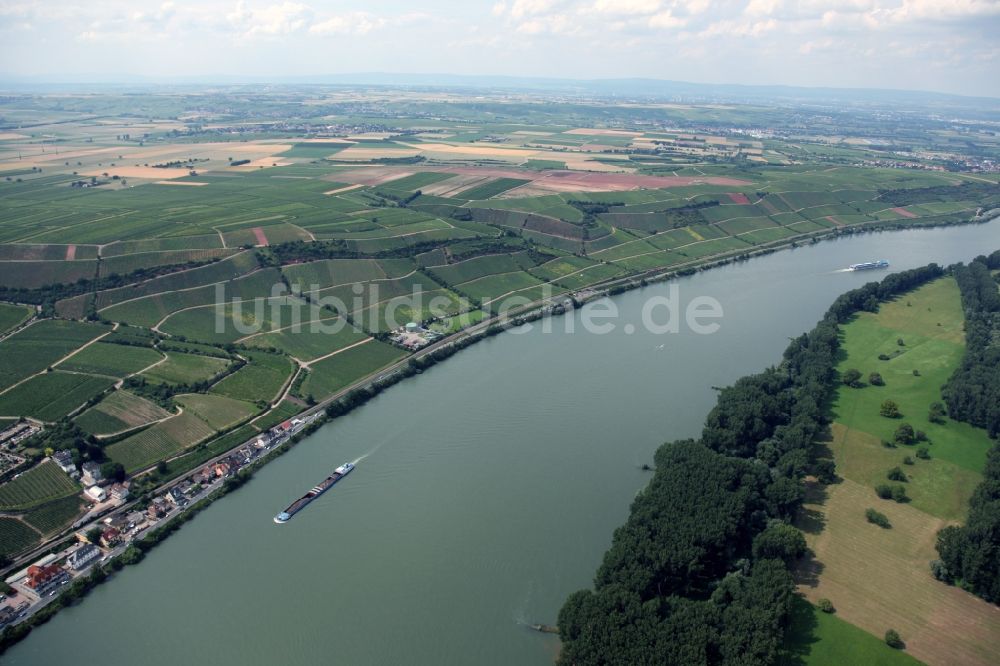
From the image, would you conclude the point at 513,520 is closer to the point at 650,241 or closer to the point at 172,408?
the point at 172,408

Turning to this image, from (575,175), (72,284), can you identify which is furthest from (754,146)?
(72,284)

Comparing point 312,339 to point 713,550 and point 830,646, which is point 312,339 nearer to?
point 713,550

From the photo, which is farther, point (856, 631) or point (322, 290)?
point (322, 290)

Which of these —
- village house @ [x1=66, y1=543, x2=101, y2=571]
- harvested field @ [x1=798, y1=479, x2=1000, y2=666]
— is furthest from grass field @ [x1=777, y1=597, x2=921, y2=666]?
village house @ [x1=66, y1=543, x2=101, y2=571]

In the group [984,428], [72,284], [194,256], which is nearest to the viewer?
[984,428]

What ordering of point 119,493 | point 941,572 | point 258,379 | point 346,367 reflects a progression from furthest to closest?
point 346,367, point 258,379, point 119,493, point 941,572

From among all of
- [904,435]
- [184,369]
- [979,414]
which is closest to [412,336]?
[184,369]

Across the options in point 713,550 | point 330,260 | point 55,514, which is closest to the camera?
point 713,550
